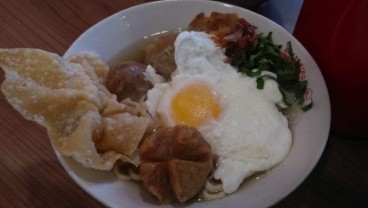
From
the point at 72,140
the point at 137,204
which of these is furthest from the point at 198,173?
the point at 72,140

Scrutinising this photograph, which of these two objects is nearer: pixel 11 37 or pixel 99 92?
pixel 99 92

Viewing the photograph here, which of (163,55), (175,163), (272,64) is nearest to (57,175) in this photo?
(175,163)

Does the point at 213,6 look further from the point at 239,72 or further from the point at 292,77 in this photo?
the point at 292,77

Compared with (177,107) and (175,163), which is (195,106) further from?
(175,163)

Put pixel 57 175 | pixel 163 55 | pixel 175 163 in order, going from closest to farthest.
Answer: pixel 175 163, pixel 57 175, pixel 163 55

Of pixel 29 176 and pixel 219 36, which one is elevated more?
pixel 219 36

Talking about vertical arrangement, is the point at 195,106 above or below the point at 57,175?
above

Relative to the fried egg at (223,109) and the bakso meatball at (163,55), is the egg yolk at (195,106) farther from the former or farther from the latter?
the bakso meatball at (163,55)

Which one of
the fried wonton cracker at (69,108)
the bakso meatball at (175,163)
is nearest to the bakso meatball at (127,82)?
the fried wonton cracker at (69,108)
